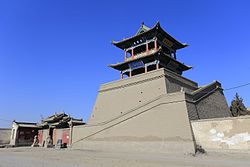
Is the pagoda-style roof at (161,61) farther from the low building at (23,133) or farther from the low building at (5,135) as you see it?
the low building at (5,135)

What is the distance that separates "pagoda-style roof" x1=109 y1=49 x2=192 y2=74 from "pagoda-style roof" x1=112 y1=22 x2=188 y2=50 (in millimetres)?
2779

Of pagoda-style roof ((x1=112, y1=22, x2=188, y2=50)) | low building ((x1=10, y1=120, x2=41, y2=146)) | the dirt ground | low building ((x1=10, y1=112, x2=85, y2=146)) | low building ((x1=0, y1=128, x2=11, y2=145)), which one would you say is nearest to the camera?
the dirt ground

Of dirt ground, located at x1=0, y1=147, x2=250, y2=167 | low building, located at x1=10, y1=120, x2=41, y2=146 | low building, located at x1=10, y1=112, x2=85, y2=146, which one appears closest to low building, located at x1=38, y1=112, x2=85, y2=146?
low building, located at x1=10, y1=112, x2=85, y2=146

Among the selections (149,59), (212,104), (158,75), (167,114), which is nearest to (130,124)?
(167,114)

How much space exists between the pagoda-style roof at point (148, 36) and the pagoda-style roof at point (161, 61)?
278 centimetres

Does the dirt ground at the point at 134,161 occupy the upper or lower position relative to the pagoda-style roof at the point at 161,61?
lower

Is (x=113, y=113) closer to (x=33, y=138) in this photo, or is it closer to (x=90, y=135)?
(x=90, y=135)

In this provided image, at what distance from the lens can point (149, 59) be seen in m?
25.9

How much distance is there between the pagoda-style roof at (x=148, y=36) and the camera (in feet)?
83.8

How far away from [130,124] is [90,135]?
5.05m

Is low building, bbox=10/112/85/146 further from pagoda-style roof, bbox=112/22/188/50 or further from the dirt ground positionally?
the dirt ground

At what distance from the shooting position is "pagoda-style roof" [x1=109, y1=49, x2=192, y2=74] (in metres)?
24.6

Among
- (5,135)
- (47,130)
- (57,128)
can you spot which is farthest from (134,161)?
(5,135)

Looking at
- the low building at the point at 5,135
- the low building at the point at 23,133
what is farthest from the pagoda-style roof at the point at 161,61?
the low building at the point at 5,135
